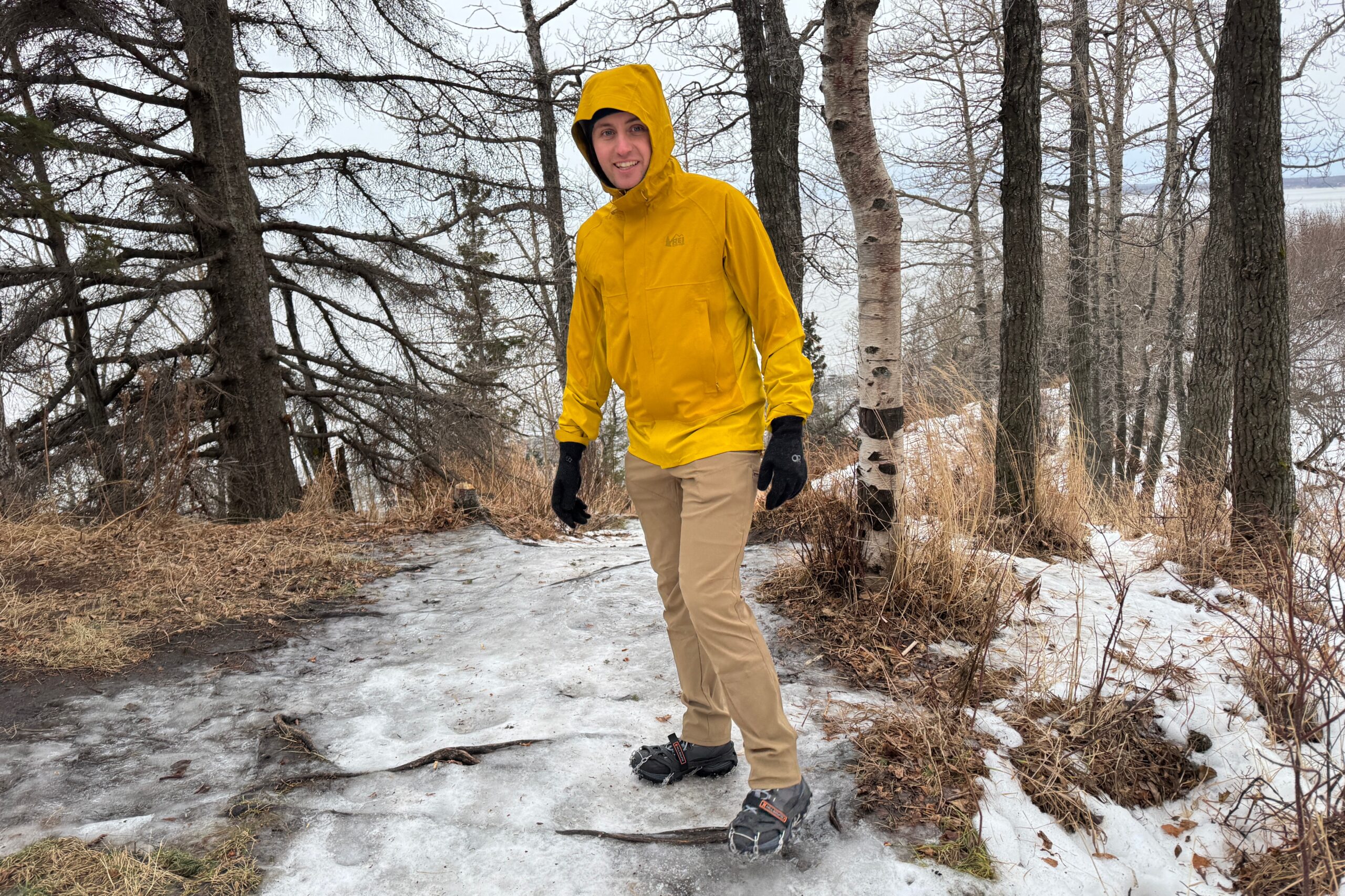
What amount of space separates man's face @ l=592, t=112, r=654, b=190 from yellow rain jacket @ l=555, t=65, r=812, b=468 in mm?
26

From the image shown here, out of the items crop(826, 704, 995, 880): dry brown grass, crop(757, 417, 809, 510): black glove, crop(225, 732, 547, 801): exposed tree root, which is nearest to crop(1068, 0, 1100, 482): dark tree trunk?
crop(826, 704, 995, 880): dry brown grass

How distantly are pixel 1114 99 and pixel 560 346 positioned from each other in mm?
11485

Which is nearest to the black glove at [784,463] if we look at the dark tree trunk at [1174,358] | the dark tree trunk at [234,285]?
the dark tree trunk at [234,285]

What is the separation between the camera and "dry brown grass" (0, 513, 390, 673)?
12.1 ft

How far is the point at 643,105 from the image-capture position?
2234mm

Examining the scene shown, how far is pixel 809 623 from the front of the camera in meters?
3.80

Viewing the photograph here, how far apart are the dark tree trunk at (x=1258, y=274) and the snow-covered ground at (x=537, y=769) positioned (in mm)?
1341

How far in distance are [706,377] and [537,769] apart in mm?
1519

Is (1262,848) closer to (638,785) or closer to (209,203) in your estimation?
(638,785)

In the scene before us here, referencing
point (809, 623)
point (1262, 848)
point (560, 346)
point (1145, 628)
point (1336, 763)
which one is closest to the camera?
point (1262, 848)

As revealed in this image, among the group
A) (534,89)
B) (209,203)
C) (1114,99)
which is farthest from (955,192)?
(209,203)

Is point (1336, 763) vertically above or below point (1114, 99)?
below

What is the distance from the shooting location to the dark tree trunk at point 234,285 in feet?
21.3

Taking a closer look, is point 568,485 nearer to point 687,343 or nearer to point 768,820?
point 687,343
